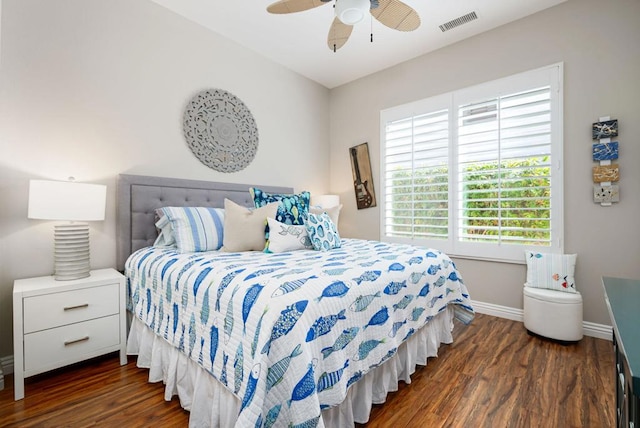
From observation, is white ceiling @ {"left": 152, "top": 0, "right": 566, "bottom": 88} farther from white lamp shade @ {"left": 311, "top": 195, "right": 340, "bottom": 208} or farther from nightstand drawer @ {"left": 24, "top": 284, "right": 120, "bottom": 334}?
nightstand drawer @ {"left": 24, "top": 284, "right": 120, "bottom": 334}

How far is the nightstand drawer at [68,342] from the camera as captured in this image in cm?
170

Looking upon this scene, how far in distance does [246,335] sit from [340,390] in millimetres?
456

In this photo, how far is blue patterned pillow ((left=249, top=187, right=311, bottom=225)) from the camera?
8.33 feet

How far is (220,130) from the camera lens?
304 cm

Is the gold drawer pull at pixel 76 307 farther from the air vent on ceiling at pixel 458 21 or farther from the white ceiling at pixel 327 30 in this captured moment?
the air vent on ceiling at pixel 458 21

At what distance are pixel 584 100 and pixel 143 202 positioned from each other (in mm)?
3818

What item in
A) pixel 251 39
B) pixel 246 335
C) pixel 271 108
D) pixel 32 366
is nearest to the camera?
pixel 246 335

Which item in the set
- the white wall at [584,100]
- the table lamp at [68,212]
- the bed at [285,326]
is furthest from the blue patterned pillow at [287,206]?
the white wall at [584,100]

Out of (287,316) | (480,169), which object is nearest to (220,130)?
(287,316)

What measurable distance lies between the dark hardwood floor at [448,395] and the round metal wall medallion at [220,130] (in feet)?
6.24

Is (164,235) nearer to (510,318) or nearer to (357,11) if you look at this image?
(357,11)

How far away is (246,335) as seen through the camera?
3.77 ft

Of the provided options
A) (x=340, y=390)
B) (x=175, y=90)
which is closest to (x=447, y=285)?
(x=340, y=390)

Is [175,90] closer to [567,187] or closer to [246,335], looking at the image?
[246,335]
